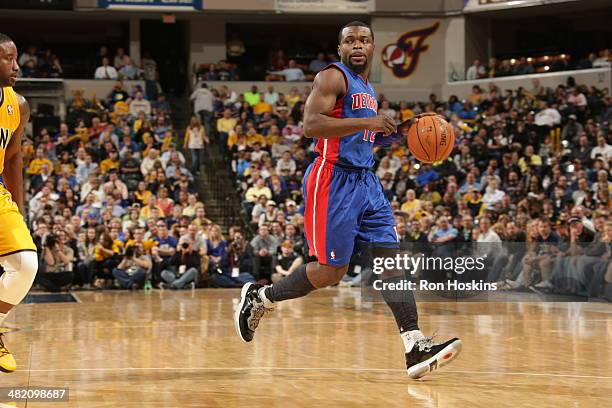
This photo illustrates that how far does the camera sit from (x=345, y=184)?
623 centimetres

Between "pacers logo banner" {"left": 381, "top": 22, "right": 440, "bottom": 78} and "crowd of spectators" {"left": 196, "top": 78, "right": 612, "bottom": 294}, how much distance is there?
7.16ft

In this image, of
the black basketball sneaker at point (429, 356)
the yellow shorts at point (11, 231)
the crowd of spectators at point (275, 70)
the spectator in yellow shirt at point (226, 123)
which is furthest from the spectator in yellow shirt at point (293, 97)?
the yellow shorts at point (11, 231)

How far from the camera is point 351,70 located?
6.29m

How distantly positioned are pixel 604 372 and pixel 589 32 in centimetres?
2045

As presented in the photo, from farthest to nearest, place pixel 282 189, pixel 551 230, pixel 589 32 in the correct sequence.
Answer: pixel 589 32 < pixel 282 189 < pixel 551 230

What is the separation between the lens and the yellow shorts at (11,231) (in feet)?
18.0

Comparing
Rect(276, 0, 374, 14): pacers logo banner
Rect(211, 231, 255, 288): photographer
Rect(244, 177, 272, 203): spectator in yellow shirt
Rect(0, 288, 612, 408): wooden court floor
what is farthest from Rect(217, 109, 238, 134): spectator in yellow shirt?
Rect(0, 288, 612, 408): wooden court floor

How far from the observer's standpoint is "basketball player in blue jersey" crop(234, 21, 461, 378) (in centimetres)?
609

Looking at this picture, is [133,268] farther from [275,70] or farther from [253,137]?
[275,70]

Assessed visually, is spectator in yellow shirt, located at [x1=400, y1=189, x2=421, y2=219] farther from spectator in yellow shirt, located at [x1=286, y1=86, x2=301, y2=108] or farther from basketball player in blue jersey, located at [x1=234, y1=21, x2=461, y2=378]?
basketball player in blue jersey, located at [x1=234, y1=21, x2=461, y2=378]

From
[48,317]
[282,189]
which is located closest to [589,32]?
[282,189]

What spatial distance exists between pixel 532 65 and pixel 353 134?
59.2 ft

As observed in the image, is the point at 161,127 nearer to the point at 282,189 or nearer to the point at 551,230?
the point at 282,189

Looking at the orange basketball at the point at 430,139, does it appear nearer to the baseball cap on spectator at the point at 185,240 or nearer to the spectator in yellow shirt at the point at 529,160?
the baseball cap on spectator at the point at 185,240
